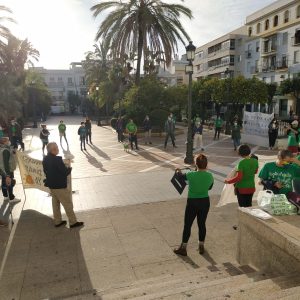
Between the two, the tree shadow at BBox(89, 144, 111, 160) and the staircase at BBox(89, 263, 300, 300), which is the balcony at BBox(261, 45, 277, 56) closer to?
the tree shadow at BBox(89, 144, 111, 160)

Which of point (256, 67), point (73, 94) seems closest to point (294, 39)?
point (256, 67)

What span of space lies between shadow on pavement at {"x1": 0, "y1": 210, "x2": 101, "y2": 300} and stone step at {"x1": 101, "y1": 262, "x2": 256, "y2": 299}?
0.39 m

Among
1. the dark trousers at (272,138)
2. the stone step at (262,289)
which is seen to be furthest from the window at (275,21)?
the stone step at (262,289)

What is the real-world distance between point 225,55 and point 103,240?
56.9m

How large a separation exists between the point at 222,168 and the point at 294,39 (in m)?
35.2

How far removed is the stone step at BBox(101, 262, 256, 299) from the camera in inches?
152

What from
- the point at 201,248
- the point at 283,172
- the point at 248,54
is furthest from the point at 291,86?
the point at 201,248

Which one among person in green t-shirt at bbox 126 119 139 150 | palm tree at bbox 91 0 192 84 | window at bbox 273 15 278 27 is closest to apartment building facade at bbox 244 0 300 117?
window at bbox 273 15 278 27

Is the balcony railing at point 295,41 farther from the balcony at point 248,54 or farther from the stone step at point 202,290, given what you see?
the stone step at point 202,290

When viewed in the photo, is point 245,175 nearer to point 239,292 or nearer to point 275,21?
point 239,292

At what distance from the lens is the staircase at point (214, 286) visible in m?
2.96

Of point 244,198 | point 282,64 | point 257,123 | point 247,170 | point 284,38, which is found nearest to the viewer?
point 247,170

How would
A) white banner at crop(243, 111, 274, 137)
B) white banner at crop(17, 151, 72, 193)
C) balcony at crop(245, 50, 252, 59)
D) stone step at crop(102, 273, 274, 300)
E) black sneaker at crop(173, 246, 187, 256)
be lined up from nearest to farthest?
stone step at crop(102, 273, 274, 300)
black sneaker at crop(173, 246, 187, 256)
white banner at crop(17, 151, 72, 193)
white banner at crop(243, 111, 274, 137)
balcony at crop(245, 50, 252, 59)

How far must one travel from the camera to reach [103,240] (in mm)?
5887
